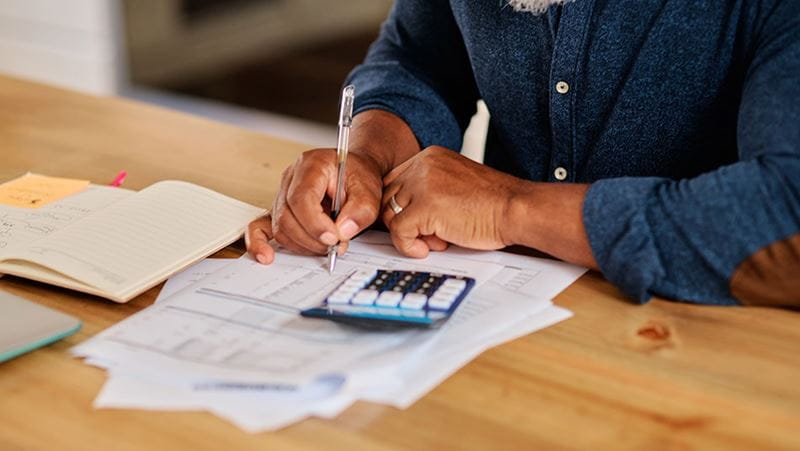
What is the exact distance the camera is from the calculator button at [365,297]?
3.26 ft

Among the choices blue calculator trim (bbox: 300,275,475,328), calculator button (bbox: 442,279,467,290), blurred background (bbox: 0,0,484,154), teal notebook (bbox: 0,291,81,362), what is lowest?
blurred background (bbox: 0,0,484,154)

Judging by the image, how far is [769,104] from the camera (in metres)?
1.06

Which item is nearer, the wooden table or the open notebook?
the wooden table

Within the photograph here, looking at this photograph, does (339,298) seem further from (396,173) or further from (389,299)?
(396,173)

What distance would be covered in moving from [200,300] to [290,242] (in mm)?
167

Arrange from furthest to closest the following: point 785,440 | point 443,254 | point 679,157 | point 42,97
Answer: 1. point 42,97
2. point 679,157
3. point 443,254
4. point 785,440

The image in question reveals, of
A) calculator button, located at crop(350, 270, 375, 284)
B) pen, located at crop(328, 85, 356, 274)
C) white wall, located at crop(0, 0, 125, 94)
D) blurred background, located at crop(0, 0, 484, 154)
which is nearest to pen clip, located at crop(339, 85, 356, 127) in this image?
pen, located at crop(328, 85, 356, 274)

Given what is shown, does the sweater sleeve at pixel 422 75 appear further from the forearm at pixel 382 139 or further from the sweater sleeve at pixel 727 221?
the sweater sleeve at pixel 727 221

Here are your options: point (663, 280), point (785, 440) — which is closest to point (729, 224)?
point (663, 280)

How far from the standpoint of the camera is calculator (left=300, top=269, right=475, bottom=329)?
962 mm

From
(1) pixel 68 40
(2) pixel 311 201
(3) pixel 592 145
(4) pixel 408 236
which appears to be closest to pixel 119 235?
(2) pixel 311 201

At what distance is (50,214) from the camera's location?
126 centimetres

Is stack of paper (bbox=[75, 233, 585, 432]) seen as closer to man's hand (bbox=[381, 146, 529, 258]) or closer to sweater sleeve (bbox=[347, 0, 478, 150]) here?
man's hand (bbox=[381, 146, 529, 258])

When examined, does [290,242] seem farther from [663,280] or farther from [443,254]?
[663,280]
